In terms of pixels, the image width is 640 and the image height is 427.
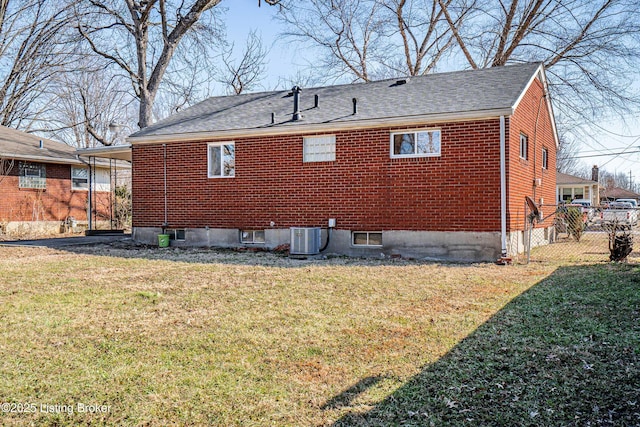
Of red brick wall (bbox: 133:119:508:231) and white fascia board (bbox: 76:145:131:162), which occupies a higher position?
white fascia board (bbox: 76:145:131:162)

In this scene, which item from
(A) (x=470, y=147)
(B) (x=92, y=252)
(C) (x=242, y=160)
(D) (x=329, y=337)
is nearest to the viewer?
(D) (x=329, y=337)

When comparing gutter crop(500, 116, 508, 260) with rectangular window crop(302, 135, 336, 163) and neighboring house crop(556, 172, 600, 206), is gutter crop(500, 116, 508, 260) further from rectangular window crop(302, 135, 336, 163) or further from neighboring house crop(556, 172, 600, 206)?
neighboring house crop(556, 172, 600, 206)

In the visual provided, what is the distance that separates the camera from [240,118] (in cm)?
1438

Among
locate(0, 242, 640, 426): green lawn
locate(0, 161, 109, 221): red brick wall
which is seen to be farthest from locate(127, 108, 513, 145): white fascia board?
locate(0, 161, 109, 221): red brick wall

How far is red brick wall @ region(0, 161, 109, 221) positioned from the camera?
18.7 metres

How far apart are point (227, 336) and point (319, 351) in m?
1.02

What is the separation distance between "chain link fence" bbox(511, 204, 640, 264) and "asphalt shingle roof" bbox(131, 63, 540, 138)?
317 centimetres

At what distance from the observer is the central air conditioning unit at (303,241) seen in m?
11.6

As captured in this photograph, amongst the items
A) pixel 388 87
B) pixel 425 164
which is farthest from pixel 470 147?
pixel 388 87

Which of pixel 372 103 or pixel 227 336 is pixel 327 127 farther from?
A: pixel 227 336

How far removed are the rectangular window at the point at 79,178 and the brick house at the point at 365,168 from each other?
8.28m

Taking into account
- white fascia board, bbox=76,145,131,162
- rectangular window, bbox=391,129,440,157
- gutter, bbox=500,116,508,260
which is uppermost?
white fascia board, bbox=76,145,131,162

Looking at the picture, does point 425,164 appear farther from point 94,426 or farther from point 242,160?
point 94,426

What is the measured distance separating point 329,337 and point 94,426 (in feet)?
7.87
